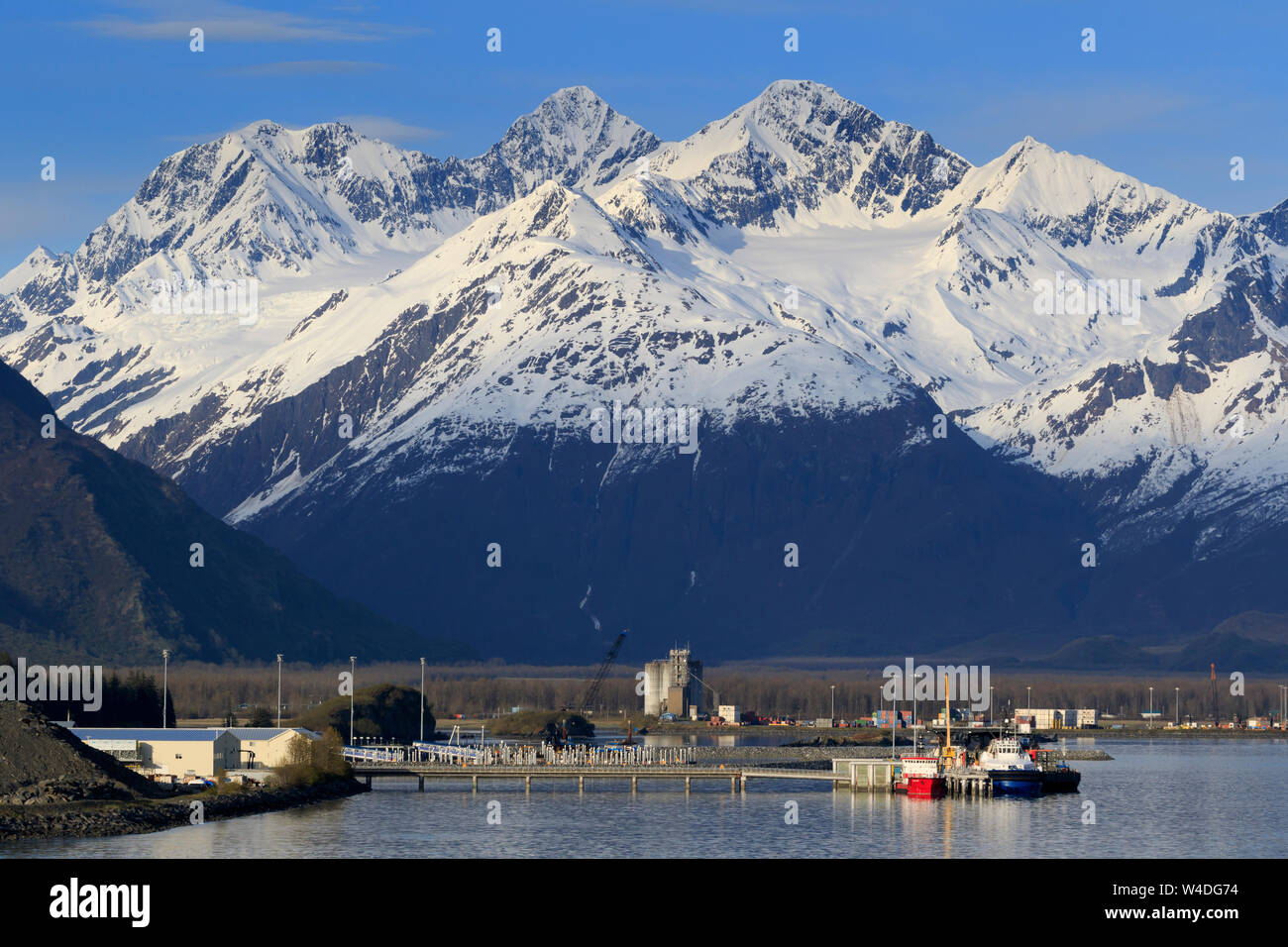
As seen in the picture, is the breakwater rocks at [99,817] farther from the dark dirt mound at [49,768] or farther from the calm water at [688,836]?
the calm water at [688,836]

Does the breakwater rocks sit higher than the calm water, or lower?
higher

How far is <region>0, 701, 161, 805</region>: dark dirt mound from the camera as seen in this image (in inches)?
6978

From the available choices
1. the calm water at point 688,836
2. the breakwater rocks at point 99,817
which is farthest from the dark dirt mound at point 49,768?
the calm water at point 688,836

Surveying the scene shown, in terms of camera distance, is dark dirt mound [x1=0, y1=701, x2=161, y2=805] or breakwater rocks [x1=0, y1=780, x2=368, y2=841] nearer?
breakwater rocks [x1=0, y1=780, x2=368, y2=841]

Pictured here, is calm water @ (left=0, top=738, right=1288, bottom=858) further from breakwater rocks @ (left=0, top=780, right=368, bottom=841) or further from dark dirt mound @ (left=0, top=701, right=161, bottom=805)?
dark dirt mound @ (left=0, top=701, right=161, bottom=805)

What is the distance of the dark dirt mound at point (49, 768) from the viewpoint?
177250 millimetres

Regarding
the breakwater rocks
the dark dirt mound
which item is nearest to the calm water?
the breakwater rocks

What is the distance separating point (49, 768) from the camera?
18238 cm

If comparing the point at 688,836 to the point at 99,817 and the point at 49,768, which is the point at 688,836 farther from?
the point at 49,768

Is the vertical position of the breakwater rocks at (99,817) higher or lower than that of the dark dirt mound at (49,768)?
lower

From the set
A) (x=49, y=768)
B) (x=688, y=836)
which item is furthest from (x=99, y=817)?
(x=688, y=836)

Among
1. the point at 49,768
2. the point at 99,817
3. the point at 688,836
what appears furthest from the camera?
the point at 49,768
